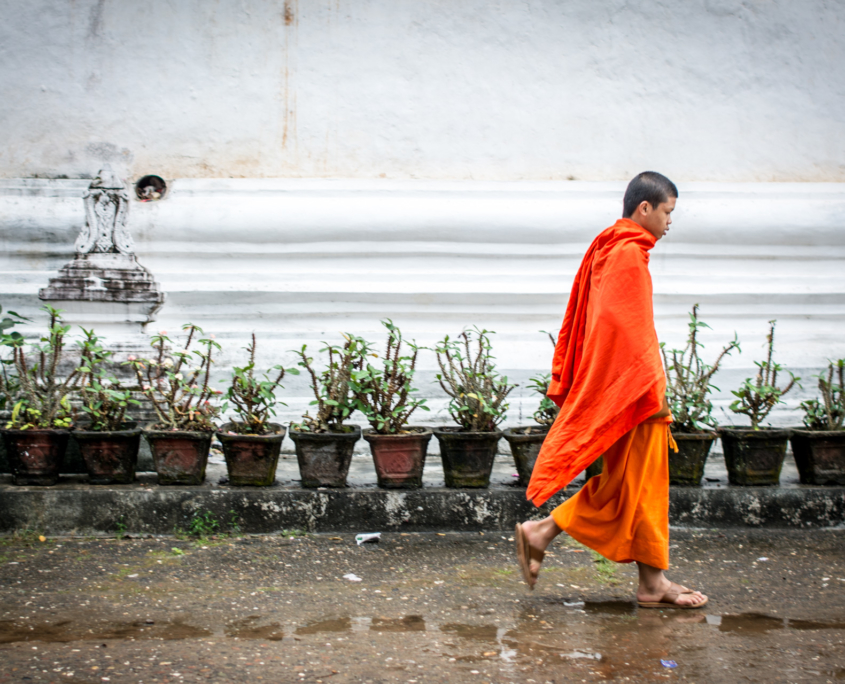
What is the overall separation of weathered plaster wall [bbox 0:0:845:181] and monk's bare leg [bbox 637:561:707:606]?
305 cm

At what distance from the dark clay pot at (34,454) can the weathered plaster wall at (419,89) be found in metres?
2.07

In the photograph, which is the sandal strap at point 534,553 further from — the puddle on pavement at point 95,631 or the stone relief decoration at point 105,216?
the stone relief decoration at point 105,216

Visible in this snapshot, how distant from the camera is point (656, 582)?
248cm

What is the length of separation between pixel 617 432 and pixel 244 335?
111 inches

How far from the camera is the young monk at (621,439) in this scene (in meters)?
2.46

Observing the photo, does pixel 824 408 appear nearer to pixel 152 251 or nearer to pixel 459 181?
pixel 459 181

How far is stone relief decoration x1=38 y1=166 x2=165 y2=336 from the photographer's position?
170 inches

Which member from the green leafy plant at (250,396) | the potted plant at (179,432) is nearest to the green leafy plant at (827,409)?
the green leafy plant at (250,396)

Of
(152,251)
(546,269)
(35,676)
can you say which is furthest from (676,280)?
(35,676)

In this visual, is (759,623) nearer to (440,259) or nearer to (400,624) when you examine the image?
(400,624)

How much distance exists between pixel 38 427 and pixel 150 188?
1.91 metres

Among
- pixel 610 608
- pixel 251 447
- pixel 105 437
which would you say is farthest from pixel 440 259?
pixel 610 608

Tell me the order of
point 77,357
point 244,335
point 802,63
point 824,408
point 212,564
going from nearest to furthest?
point 212,564 < point 824,408 < point 77,357 < point 244,335 < point 802,63

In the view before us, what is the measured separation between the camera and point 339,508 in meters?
3.35
